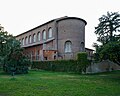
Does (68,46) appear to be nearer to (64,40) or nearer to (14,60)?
(64,40)

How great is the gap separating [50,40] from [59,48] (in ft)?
9.58

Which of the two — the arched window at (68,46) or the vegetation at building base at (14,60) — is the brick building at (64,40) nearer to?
the arched window at (68,46)

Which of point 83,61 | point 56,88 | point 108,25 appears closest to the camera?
point 56,88

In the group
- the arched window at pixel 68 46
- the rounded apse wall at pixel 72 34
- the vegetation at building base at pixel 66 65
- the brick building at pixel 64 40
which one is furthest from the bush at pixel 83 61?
the arched window at pixel 68 46

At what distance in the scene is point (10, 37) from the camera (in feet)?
89.1

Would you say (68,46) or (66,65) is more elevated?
(68,46)

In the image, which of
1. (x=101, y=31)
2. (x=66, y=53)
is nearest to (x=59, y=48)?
(x=66, y=53)

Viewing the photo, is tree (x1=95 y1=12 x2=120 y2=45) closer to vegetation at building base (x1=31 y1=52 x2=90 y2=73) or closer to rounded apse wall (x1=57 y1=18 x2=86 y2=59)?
rounded apse wall (x1=57 y1=18 x2=86 y2=59)

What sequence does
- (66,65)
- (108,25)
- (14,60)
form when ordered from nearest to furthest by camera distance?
(14,60), (66,65), (108,25)

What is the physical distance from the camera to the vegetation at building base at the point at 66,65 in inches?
1225

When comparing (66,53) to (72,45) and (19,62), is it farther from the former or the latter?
(19,62)

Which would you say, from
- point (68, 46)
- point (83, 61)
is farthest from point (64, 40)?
point (83, 61)

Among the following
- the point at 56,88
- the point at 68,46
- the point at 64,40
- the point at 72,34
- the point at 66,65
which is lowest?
the point at 56,88

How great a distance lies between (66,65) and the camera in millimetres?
33781
